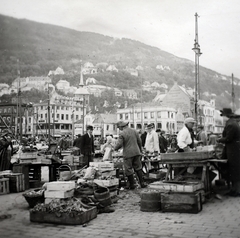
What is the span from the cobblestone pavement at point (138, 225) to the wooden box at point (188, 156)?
1.05 m

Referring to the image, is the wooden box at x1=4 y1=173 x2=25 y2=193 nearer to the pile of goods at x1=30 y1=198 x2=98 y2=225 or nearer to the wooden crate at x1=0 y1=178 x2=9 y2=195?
the wooden crate at x1=0 y1=178 x2=9 y2=195

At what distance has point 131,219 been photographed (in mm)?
5219

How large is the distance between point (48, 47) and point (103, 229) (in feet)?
22.2

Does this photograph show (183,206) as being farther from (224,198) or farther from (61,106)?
(61,106)

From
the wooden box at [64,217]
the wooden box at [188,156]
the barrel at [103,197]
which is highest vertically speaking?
the wooden box at [188,156]

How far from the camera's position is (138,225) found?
4.82m

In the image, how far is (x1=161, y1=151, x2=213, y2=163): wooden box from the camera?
22.3ft

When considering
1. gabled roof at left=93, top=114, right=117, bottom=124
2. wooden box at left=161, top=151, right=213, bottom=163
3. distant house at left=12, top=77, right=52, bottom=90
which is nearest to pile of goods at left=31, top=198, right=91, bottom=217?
wooden box at left=161, top=151, right=213, bottom=163

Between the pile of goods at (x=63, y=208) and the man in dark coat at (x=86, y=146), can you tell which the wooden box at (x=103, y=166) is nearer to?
the pile of goods at (x=63, y=208)

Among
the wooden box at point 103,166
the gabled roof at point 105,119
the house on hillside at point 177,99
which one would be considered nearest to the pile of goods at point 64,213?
the wooden box at point 103,166

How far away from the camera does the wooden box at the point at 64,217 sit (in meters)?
4.89

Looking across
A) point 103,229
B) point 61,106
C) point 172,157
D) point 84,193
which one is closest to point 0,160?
point 84,193

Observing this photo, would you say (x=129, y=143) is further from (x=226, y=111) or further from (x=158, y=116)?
(x=158, y=116)

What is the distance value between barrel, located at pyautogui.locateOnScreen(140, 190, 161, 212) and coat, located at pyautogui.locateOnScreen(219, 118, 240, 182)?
226 centimetres
